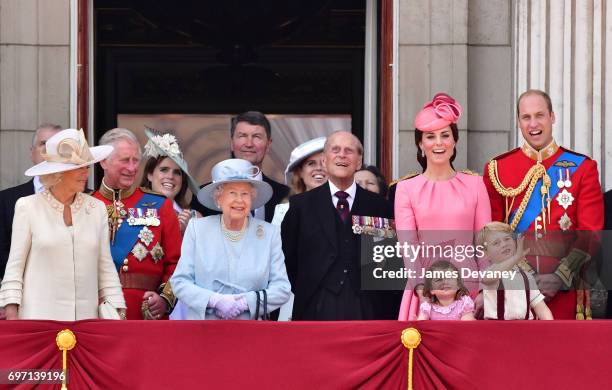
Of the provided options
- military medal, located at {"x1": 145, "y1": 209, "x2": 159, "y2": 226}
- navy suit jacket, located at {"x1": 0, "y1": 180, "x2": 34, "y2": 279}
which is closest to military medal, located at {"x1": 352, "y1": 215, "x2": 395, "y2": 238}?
military medal, located at {"x1": 145, "y1": 209, "x2": 159, "y2": 226}

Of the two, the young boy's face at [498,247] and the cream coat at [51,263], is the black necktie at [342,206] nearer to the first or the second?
the young boy's face at [498,247]

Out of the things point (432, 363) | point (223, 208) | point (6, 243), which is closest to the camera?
point (432, 363)

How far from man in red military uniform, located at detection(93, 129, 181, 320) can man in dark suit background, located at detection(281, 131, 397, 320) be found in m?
0.83

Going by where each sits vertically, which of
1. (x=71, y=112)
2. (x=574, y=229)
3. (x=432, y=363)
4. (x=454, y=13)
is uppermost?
(x=454, y=13)

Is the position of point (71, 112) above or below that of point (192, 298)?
above

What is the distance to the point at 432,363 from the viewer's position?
8.42 m

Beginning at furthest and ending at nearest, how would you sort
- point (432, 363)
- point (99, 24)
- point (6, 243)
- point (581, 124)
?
1. point (99, 24)
2. point (581, 124)
3. point (6, 243)
4. point (432, 363)

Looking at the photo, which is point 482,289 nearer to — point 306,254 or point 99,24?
point 306,254

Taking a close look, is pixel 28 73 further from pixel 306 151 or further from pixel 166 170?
pixel 306 151

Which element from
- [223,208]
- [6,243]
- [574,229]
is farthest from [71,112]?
[574,229]

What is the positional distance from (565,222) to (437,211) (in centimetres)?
98

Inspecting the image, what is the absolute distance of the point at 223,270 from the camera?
8.89 m

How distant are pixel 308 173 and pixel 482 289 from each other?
194 centimetres

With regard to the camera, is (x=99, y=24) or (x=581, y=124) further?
(x=99, y=24)
